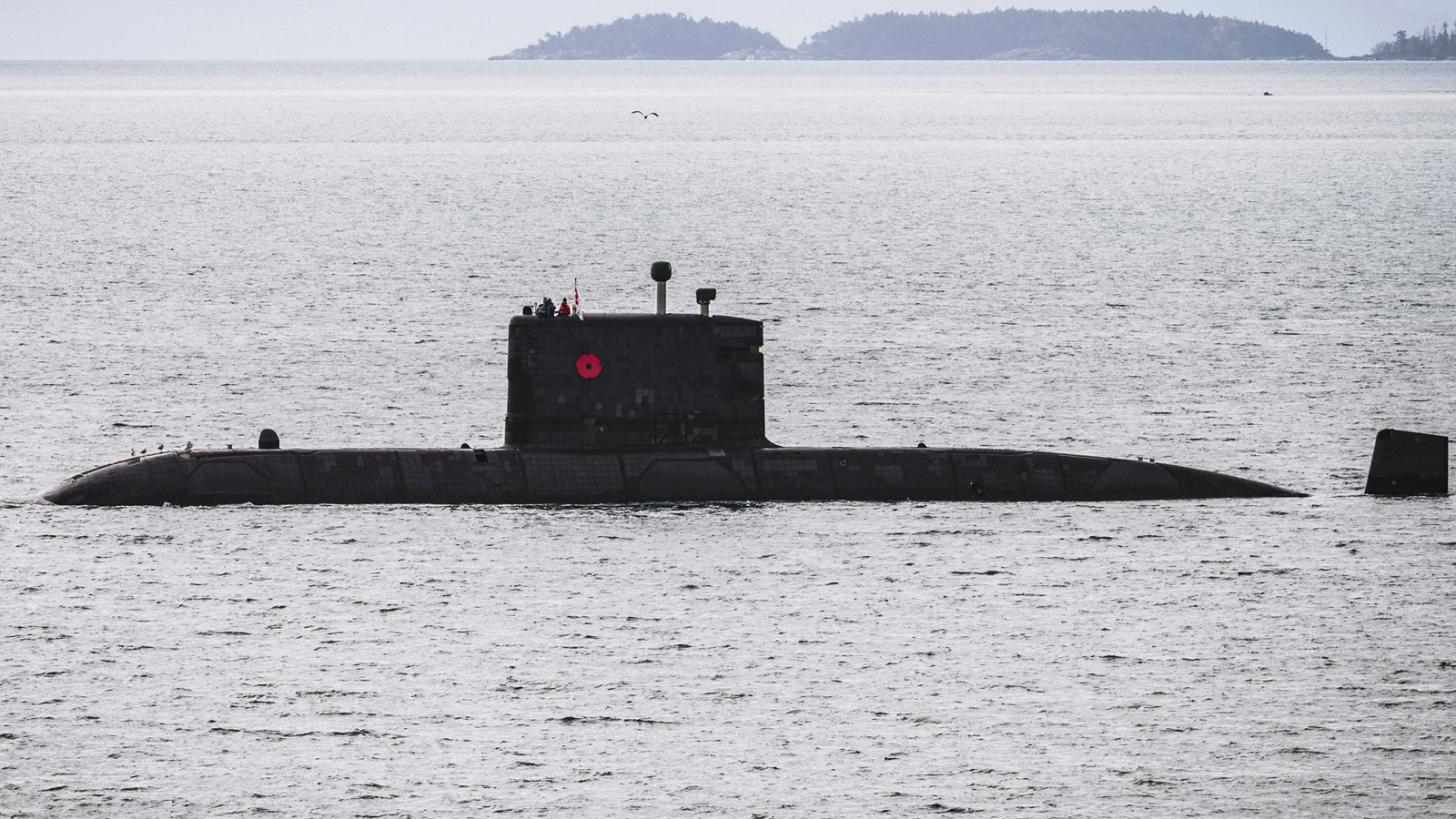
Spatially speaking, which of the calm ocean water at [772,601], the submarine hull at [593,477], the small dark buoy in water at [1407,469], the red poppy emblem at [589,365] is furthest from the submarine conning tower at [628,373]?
A: the small dark buoy in water at [1407,469]

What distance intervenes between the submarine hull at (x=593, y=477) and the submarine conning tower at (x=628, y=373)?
0.74 meters

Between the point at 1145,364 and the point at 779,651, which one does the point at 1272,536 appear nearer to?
the point at 779,651

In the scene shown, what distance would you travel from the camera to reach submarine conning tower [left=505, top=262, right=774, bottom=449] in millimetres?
26938

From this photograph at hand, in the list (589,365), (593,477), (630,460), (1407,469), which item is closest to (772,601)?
(630,460)

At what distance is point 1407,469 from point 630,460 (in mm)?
15410

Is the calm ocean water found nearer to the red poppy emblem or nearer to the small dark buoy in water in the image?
the small dark buoy in water

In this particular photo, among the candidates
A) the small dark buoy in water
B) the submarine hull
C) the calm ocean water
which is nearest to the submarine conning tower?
the submarine hull

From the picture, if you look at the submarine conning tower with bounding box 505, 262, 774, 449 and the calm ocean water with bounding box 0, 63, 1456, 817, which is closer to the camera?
the calm ocean water with bounding box 0, 63, 1456, 817

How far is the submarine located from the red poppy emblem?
0.02m

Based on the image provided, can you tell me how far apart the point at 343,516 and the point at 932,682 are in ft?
40.4

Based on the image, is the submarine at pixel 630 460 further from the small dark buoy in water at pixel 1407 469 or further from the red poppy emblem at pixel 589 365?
the small dark buoy in water at pixel 1407 469

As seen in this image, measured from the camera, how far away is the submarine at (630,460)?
27078 mm

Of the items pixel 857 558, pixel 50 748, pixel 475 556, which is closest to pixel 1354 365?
pixel 857 558

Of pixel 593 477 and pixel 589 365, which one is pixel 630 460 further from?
pixel 589 365
